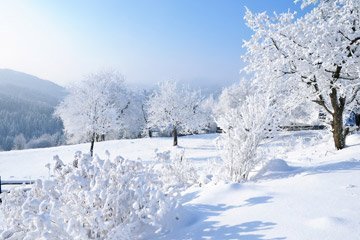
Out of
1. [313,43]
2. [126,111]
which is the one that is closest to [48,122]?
[126,111]

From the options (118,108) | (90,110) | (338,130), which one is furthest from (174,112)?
(338,130)

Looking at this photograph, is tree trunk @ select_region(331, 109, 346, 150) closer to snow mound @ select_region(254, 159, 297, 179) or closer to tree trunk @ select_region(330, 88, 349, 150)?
tree trunk @ select_region(330, 88, 349, 150)

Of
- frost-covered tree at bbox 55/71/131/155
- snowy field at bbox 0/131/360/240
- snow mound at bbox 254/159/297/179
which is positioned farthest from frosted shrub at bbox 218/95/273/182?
frost-covered tree at bbox 55/71/131/155

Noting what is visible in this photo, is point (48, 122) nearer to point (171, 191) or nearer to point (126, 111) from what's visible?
point (126, 111)

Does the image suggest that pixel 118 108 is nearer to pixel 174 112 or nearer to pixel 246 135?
pixel 174 112

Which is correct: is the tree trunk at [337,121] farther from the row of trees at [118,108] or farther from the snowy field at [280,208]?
the row of trees at [118,108]

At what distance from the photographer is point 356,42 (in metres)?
11.2

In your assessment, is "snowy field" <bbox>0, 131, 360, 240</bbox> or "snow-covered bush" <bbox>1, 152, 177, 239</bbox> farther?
"snow-covered bush" <bbox>1, 152, 177, 239</bbox>

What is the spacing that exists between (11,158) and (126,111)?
18.9 metres

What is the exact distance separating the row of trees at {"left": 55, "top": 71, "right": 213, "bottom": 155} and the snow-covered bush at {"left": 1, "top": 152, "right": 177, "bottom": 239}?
74.2 ft

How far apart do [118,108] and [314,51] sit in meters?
37.9

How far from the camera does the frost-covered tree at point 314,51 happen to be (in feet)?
36.4

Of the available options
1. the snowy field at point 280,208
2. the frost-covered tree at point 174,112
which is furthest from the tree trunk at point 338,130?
the frost-covered tree at point 174,112

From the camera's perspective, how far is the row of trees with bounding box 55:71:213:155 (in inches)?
1304
